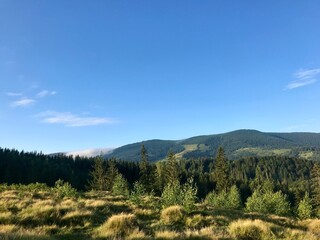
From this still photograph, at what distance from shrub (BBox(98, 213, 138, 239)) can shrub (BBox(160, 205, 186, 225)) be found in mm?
3854

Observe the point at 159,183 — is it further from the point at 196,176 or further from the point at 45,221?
the point at 45,221

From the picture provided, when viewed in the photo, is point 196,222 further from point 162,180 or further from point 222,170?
point 162,180

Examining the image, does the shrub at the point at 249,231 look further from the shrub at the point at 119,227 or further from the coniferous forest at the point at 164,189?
the shrub at the point at 119,227

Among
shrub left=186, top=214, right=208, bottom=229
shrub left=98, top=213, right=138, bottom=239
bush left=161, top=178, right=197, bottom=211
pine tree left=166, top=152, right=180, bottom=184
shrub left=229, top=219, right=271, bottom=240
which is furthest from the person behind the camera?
A: pine tree left=166, top=152, right=180, bottom=184

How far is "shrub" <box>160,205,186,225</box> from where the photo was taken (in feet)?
53.5

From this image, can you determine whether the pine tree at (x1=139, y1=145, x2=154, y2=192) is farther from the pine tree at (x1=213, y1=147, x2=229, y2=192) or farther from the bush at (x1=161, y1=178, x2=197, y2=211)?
the bush at (x1=161, y1=178, x2=197, y2=211)

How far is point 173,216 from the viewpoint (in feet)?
55.5

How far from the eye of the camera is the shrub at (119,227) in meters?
10.9

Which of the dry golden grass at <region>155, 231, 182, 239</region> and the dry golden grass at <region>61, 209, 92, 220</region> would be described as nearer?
the dry golden grass at <region>155, 231, 182, 239</region>

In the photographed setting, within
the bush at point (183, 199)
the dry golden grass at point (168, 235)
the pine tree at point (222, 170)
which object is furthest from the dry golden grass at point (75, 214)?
the pine tree at point (222, 170)

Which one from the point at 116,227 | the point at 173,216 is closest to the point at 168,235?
the point at 116,227

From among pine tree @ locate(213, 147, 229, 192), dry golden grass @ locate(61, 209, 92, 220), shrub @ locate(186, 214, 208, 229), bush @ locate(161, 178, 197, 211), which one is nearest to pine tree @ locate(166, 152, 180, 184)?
pine tree @ locate(213, 147, 229, 192)

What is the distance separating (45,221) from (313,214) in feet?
293

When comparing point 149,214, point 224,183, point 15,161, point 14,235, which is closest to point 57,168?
point 15,161
